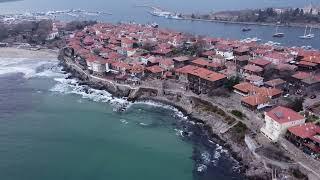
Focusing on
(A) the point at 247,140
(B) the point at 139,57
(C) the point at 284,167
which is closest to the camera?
(C) the point at 284,167

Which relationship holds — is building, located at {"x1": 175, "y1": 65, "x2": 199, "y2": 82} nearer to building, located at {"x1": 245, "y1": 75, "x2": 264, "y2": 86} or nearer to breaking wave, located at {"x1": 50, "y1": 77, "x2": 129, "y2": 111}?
building, located at {"x1": 245, "y1": 75, "x2": 264, "y2": 86}

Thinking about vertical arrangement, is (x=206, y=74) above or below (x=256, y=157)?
above

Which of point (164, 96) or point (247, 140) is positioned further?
point (164, 96)

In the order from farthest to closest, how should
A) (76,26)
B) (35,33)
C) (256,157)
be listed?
1. (76,26)
2. (35,33)
3. (256,157)

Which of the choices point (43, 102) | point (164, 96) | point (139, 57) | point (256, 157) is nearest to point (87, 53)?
point (139, 57)

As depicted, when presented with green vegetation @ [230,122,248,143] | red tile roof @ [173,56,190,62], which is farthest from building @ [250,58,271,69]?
green vegetation @ [230,122,248,143]

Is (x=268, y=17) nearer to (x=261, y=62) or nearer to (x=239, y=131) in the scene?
(x=261, y=62)

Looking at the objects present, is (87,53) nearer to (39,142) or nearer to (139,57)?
(139,57)
